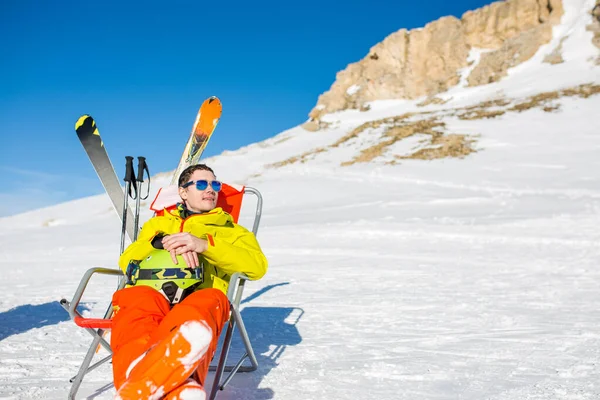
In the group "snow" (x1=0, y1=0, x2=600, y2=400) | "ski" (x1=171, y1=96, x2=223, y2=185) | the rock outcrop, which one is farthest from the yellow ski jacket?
the rock outcrop

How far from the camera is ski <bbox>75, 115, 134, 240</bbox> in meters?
4.03

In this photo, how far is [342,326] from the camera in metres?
4.54

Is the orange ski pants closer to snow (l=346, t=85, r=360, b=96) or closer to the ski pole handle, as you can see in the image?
the ski pole handle

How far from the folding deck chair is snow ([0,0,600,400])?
0.47ft

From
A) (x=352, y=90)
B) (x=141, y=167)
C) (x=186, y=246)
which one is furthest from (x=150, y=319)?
(x=352, y=90)

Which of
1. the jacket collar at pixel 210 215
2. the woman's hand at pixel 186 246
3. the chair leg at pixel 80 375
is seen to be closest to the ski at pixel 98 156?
the jacket collar at pixel 210 215

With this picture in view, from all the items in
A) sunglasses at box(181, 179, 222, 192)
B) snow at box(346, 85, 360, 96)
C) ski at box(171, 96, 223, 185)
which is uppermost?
snow at box(346, 85, 360, 96)

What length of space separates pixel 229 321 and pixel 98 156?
7.35 ft

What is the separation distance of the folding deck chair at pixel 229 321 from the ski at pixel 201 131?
77 centimetres

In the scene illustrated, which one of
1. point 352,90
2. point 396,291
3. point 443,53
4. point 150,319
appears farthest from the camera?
point 352,90

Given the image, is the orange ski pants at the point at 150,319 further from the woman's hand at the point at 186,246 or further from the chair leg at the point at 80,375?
the chair leg at the point at 80,375

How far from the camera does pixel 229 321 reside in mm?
2777

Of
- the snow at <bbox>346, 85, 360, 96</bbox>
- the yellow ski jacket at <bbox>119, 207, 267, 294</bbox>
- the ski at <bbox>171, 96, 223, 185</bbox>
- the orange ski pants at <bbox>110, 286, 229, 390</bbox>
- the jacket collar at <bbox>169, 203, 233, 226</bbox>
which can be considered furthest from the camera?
the snow at <bbox>346, 85, 360, 96</bbox>

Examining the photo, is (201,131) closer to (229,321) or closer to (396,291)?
(229,321)
